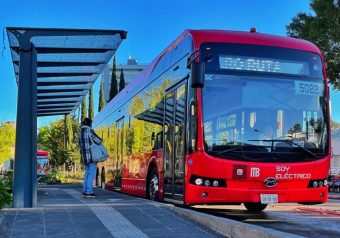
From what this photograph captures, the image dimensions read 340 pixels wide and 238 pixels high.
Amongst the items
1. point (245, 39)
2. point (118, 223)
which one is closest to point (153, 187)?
point (245, 39)

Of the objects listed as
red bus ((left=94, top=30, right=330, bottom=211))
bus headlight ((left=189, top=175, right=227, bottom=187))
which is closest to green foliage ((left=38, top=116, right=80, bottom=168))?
red bus ((left=94, top=30, right=330, bottom=211))

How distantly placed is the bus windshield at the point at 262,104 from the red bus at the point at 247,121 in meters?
0.02

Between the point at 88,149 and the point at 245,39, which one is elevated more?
the point at 245,39

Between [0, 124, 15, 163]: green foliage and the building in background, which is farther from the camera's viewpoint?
the building in background

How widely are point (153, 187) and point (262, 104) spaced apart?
3.79 metres

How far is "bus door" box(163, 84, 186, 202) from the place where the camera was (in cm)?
1032

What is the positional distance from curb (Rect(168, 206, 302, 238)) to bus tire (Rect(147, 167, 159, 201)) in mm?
3293

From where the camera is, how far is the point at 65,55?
13055 mm

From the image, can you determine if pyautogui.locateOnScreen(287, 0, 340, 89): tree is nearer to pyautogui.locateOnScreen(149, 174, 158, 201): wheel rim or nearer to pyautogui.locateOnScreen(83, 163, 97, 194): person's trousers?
pyautogui.locateOnScreen(149, 174, 158, 201): wheel rim

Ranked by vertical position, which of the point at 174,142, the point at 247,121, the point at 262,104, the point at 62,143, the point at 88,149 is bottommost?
the point at 88,149

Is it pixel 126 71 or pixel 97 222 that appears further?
pixel 126 71

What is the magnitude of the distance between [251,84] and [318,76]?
4.63ft

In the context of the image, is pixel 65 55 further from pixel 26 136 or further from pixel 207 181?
pixel 207 181

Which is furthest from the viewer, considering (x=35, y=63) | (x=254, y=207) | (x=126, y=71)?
(x=126, y=71)
